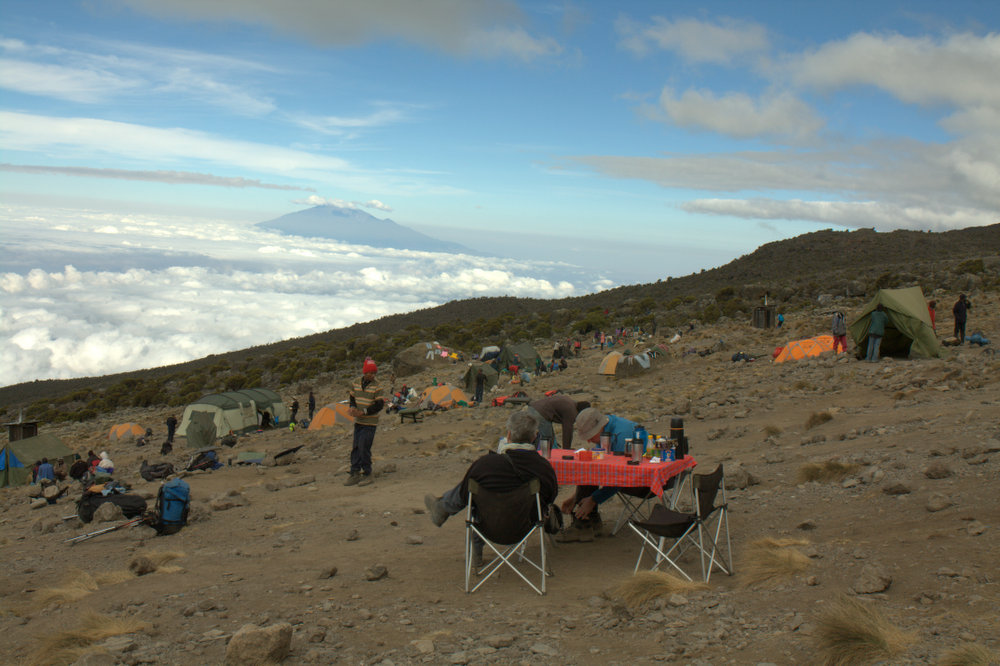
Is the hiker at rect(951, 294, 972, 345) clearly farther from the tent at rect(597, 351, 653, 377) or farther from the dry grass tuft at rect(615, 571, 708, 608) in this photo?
the dry grass tuft at rect(615, 571, 708, 608)

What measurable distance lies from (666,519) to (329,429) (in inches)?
598

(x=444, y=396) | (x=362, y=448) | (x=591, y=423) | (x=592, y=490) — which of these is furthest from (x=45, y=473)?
(x=591, y=423)

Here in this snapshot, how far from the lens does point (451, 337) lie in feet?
153

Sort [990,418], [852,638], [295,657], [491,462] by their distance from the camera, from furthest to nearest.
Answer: [990,418] → [491,462] → [295,657] → [852,638]

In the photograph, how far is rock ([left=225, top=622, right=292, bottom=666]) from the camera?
4191 mm

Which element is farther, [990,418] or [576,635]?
[990,418]

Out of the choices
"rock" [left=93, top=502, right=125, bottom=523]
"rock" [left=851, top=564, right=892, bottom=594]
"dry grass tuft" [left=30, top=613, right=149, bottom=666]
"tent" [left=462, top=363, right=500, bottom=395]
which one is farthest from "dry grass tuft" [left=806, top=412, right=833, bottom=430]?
"tent" [left=462, top=363, right=500, bottom=395]

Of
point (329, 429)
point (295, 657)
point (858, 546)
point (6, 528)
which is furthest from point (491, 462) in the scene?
point (329, 429)

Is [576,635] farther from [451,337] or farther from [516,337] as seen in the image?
[451,337]

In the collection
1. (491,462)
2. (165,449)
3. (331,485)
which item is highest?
(491,462)

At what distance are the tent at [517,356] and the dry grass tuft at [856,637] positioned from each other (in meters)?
22.7

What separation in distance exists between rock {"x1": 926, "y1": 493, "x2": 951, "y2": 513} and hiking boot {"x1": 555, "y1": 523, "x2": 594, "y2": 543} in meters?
2.79

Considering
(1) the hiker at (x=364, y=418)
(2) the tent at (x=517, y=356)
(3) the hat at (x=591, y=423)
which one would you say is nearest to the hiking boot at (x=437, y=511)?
(3) the hat at (x=591, y=423)

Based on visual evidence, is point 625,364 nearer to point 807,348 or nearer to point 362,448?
point 807,348
